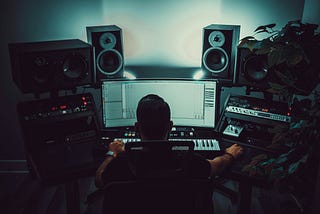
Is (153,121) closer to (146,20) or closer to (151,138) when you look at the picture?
(151,138)

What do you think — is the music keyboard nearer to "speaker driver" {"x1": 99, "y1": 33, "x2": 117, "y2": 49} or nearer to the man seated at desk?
the man seated at desk

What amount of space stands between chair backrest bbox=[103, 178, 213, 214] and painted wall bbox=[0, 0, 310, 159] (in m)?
1.64

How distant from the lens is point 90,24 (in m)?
3.17

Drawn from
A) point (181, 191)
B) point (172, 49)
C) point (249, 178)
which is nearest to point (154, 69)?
point (172, 49)

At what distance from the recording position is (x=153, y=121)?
6.15ft

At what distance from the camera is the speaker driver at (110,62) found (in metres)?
2.84

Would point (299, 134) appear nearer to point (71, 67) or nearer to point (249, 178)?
point (249, 178)

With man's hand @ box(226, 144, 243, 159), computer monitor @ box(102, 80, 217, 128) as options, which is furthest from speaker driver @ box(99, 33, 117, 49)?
man's hand @ box(226, 144, 243, 159)

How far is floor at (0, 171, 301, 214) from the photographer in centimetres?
296

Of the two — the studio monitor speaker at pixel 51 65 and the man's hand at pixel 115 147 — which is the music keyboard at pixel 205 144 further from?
the studio monitor speaker at pixel 51 65

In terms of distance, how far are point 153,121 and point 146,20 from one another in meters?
1.51

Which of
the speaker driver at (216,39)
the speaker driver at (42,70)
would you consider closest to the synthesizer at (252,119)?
the speaker driver at (216,39)

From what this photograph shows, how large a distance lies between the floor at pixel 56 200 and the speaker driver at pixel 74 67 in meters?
0.91

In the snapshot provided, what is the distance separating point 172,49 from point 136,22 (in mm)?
363
